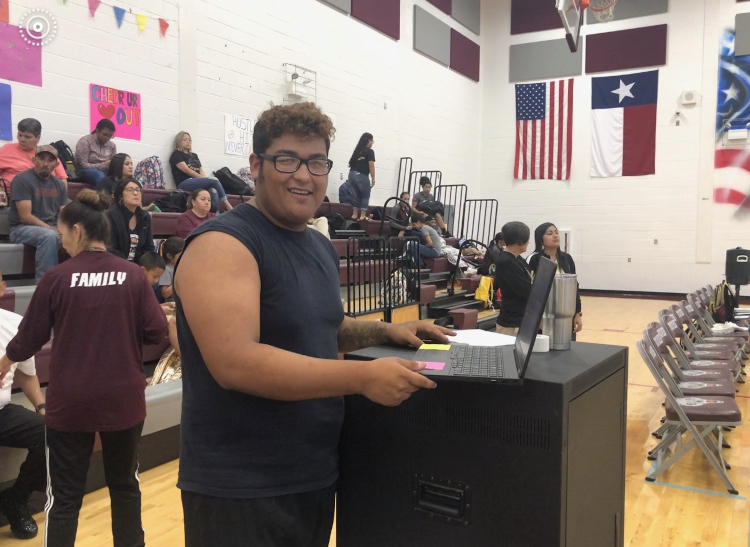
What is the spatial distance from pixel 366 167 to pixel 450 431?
8.14 metres

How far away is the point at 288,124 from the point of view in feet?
3.75

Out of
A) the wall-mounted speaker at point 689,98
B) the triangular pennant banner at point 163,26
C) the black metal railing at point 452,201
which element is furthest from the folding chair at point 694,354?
the wall-mounted speaker at point 689,98

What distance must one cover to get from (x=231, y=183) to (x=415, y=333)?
6179 mm

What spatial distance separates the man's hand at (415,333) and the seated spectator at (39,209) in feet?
12.1

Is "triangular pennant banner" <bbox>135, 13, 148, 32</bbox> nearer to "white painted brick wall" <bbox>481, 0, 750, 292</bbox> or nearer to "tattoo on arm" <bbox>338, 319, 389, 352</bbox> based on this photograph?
"tattoo on arm" <bbox>338, 319, 389, 352</bbox>

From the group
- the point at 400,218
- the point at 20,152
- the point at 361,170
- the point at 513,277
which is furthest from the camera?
the point at 400,218

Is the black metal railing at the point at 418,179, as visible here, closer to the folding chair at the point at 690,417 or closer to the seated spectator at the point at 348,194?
the seated spectator at the point at 348,194

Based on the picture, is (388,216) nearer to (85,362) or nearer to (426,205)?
(426,205)

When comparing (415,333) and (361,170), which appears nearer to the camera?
(415,333)

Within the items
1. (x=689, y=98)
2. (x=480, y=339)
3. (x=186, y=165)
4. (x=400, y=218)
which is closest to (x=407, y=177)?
(x=400, y=218)

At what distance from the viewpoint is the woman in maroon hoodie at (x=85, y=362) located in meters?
2.01

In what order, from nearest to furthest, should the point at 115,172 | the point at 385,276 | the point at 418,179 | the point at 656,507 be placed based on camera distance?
the point at 656,507 → the point at 115,172 → the point at 385,276 → the point at 418,179

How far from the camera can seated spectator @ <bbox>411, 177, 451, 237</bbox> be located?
32.2 ft

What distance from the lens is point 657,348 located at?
3609mm
